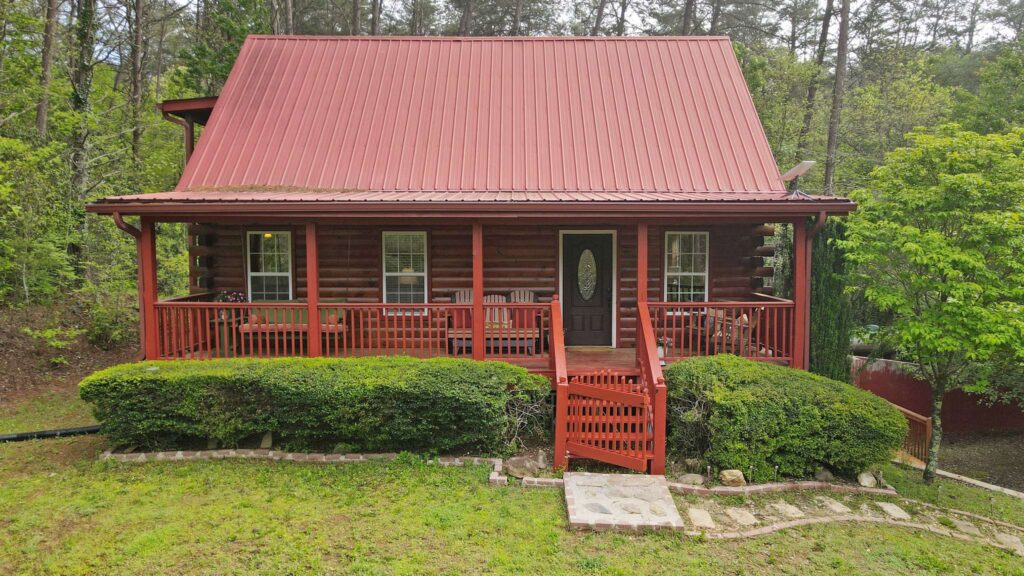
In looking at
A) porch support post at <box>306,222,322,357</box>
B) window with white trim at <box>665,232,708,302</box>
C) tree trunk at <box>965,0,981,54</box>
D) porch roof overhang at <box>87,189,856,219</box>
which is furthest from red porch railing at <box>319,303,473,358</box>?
tree trunk at <box>965,0,981,54</box>

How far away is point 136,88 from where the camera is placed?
51.9 feet

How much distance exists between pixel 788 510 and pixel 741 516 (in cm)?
60

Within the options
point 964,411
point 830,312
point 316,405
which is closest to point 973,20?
point 964,411

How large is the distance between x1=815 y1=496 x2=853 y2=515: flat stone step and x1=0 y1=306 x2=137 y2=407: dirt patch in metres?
12.6

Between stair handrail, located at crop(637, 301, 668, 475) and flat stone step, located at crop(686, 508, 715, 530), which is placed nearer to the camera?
flat stone step, located at crop(686, 508, 715, 530)

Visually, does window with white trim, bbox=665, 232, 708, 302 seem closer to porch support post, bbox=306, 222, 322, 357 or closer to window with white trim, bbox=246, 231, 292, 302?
porch support post, bbox=306, 222, 322, 357

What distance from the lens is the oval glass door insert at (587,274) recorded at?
32.7 ft

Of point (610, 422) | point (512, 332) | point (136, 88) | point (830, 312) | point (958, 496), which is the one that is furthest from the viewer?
point (136, 88)

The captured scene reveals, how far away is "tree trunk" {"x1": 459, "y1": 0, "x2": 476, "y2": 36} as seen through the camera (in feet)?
71.0

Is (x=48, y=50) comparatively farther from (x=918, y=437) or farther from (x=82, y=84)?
(x=918, y=437)

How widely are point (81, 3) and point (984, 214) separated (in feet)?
65.7

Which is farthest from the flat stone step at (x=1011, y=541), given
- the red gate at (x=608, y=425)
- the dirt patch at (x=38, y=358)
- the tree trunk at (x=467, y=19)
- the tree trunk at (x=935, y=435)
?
the tree trunk at (x=467, y=19)

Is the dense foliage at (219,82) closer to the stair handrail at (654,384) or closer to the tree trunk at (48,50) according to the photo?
the tree trunk at (48,50)

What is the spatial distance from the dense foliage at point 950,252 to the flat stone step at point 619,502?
4.09 m
